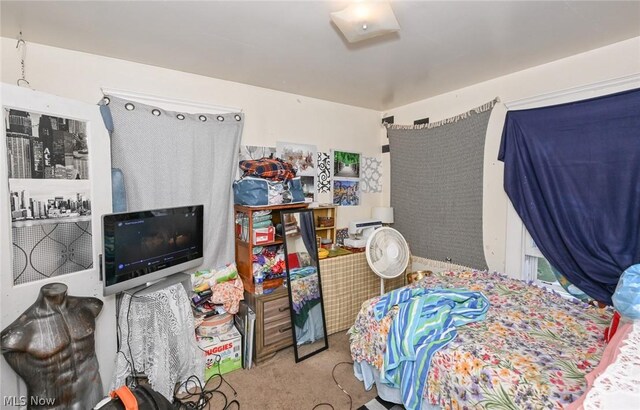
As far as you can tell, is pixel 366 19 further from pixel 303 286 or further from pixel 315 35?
pixel 303 286

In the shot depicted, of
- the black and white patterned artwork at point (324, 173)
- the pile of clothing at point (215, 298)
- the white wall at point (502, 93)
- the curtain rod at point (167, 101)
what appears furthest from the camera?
the black and white patterned artwork at point (324, 173)

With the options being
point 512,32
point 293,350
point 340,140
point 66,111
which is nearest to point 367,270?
point 293,350

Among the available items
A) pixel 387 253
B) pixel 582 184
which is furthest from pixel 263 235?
pixel 582 184

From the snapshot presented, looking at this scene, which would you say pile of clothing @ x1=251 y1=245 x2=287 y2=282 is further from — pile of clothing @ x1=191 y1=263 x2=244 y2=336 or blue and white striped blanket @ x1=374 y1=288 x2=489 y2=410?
blue and white striped blanket @ x1=374 y1=288 x2=489 y2=410

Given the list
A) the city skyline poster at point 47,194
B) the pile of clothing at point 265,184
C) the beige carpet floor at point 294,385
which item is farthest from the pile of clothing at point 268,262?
the city skyline poster at point 47,194

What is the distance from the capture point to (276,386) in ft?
6.96

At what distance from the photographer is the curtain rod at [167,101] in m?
2.14

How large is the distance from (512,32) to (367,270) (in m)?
2.29

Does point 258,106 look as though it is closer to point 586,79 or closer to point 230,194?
point 230,194

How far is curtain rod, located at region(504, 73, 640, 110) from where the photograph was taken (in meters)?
1.92

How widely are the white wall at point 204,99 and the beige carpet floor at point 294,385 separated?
89 cm

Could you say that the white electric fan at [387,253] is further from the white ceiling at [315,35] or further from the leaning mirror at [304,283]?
the white ceiling at [315,35]

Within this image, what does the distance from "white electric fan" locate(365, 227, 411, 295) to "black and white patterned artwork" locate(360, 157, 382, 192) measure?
1.19 metres
